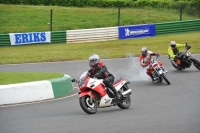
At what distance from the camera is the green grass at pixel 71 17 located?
35562mm

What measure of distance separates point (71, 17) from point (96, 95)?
84.1 feet

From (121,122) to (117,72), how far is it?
1009cm

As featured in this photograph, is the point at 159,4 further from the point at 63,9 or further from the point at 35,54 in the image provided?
the point at 35,54

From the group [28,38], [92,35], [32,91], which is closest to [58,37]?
[28,38]

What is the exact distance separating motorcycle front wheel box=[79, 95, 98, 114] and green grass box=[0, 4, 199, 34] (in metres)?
22.4

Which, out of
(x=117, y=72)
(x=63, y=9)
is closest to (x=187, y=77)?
(x=117, y=72)

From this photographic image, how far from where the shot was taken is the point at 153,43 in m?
31.5

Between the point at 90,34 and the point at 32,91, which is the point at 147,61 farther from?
the point at 90,34

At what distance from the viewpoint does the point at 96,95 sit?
12.9 meters

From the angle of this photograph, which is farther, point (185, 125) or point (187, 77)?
point (187, 77)

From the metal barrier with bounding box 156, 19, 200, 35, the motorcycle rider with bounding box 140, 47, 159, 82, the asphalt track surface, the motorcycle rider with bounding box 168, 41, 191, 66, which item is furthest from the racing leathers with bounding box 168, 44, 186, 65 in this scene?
the metal barrier with bounding box 156, 19, 200, 35

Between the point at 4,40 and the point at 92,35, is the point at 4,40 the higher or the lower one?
the lower one

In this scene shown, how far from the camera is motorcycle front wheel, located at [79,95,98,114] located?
12352mm

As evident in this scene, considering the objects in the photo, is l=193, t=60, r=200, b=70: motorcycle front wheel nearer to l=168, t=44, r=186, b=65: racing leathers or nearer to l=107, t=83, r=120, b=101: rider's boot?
l=168, t=44, r=186, b=65: racing leathers
